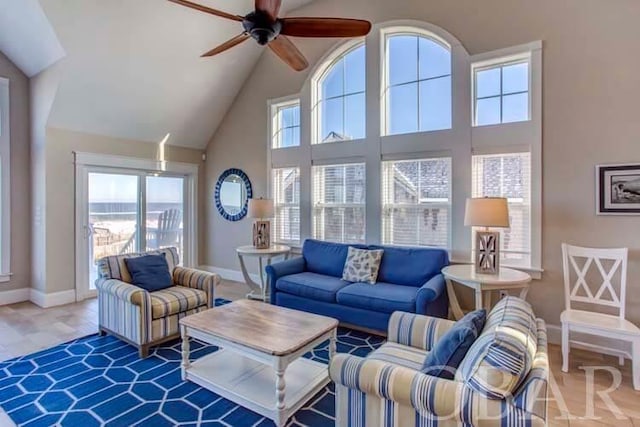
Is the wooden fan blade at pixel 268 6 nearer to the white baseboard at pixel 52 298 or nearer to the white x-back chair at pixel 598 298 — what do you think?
the white x-back chair at pixel 598 298

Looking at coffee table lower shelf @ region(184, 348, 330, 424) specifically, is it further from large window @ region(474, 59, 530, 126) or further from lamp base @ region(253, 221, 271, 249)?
large window @ region(474, 59, 530, 126)

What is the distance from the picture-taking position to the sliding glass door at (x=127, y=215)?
16.0 ft

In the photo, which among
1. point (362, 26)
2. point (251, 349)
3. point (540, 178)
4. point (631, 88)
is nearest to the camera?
point (251, 349)

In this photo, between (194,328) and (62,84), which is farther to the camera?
(62,84)

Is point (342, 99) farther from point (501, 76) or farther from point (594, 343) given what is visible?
point (594, 343)

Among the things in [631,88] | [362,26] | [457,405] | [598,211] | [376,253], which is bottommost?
[457,405]

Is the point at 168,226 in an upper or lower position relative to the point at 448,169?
lower

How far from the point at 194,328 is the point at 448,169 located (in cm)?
315

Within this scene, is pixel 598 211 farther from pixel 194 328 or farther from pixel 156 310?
pixel 156 310

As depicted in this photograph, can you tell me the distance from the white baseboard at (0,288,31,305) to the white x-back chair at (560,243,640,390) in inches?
258

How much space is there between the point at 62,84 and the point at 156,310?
319cm

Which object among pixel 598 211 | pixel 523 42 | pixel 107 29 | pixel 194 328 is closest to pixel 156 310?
pixel 194 328

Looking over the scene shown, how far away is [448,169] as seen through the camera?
13.0 ft

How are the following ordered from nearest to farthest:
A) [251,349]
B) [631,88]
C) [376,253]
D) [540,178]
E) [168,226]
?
[251,349]
[631,88]
[540,178]
[376,253]
[168,226]
